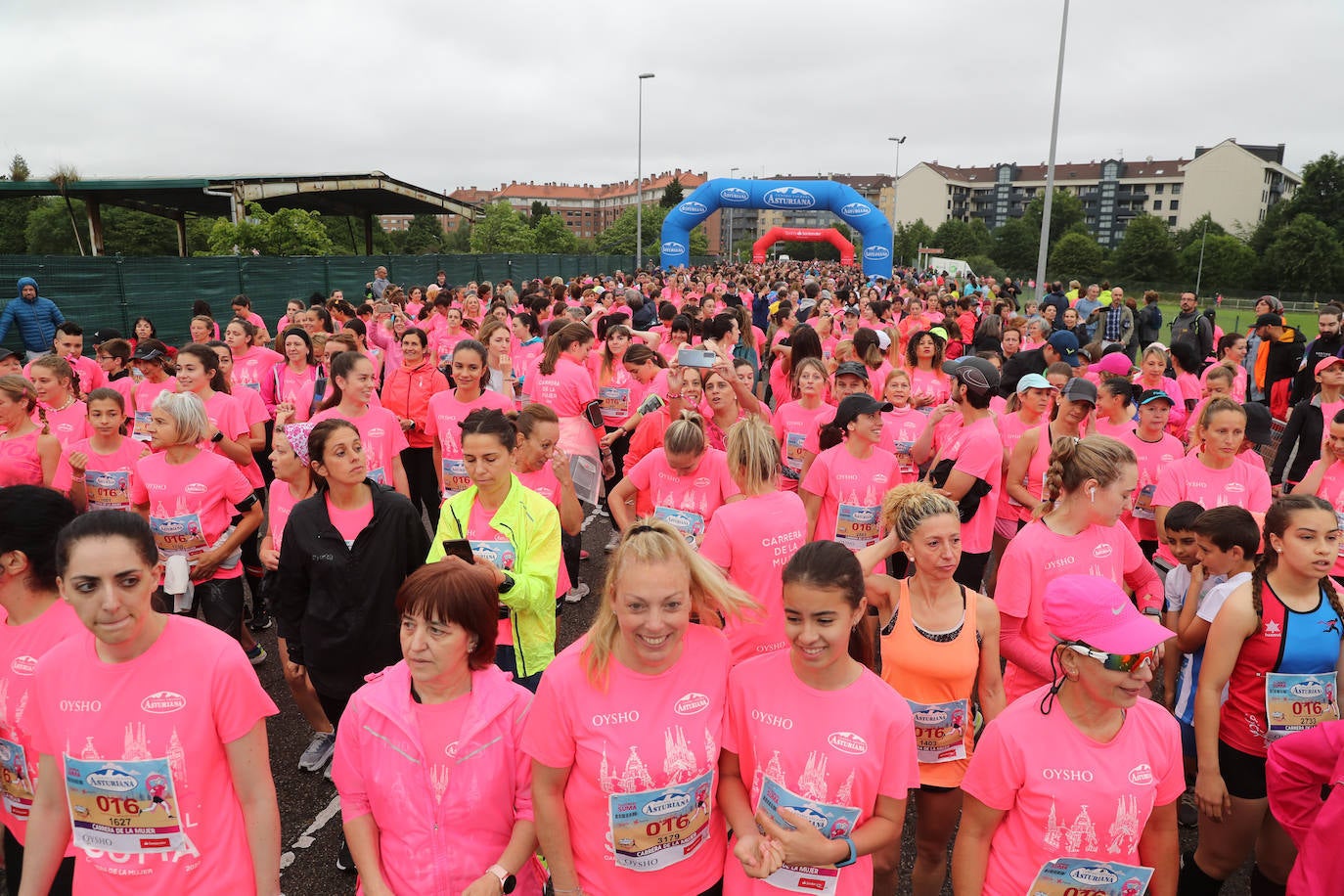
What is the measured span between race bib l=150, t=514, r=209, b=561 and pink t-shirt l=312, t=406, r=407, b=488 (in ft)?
3.63

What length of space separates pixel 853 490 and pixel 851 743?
2540 millimetres

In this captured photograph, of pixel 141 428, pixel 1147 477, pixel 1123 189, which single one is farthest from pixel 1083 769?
pixel 1123 189

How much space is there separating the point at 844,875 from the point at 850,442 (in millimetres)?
2796

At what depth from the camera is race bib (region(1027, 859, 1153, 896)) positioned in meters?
2.23

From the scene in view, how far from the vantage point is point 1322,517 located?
2920 mm

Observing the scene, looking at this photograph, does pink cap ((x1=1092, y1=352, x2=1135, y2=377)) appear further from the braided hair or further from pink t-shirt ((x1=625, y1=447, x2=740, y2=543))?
pink t-shirt ((x1=625, y1=447, x2=740, y2=543))

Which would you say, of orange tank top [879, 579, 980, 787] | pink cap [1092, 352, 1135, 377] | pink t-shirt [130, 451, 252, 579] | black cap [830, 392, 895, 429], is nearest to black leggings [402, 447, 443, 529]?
pink t-shirt [130, 451, 252, 579]

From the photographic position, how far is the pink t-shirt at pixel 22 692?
8.18ft

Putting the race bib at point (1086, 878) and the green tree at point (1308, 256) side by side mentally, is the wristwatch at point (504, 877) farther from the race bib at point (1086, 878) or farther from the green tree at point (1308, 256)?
the green tree at point (1308, 256)

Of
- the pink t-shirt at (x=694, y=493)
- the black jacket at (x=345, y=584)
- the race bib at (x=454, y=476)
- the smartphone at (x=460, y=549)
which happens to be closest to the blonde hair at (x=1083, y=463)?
the pink t-shirt at (x=694, y=493)

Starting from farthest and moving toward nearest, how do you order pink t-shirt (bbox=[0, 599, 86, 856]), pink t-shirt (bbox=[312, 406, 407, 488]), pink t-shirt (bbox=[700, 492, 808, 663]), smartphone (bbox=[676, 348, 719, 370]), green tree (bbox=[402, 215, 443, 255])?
green tree (bbox=[402, 215, 443, 255]), smartphone (bbox=[676, 348, 719, 370]), pink t-shirt (bbox=[312, 406, 407, 488]), pink t-shirt (bbox=[700, 492, 808, 663]), pink t-shirt (bbox=[0, 599, 86, 856])

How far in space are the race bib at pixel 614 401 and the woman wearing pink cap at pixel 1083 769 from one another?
18.1ft

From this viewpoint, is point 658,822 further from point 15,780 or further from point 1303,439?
point 1303,439

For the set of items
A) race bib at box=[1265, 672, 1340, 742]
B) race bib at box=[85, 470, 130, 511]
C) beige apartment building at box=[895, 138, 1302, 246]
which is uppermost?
beige apartment building at box=[895, 138, 1302, 246]
